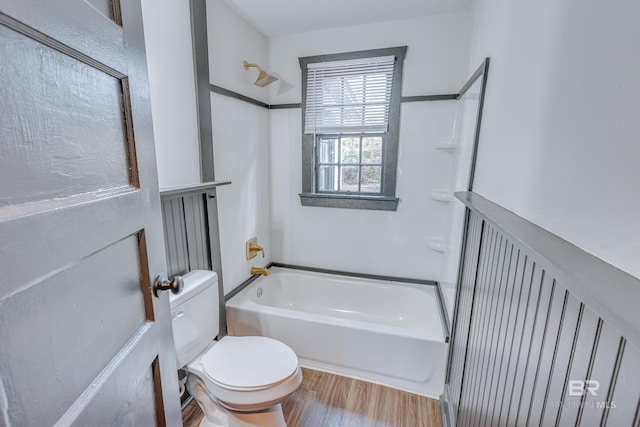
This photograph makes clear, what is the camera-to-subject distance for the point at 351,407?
1.60 metres

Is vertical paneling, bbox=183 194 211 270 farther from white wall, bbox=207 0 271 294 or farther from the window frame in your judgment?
the window frame

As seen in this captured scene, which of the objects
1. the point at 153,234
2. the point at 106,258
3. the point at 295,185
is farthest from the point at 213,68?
the point at 106,258

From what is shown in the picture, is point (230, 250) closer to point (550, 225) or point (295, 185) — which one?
point (295, 185)

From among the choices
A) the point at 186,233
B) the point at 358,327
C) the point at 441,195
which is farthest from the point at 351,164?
the point at 186,233

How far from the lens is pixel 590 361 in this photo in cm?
45

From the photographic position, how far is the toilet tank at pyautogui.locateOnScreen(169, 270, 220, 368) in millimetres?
1308

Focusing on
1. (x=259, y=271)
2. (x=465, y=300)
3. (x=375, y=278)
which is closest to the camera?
(x=465, y=300)

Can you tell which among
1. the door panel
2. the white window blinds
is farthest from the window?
the door panel

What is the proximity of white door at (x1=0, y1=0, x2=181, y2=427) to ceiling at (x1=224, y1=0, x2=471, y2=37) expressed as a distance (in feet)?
4.70

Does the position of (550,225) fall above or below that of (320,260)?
above

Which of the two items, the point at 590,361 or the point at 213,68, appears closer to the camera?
the point at 590,361

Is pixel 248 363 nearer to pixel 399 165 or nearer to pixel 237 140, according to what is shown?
pixel 237 140

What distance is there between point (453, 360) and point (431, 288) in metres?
A: 0.76

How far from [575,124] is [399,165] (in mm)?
1623
